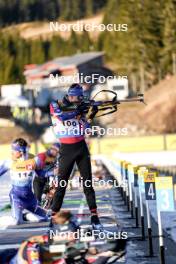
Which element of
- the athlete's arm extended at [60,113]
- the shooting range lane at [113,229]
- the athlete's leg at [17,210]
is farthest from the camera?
the athlete's leg at [17,210]

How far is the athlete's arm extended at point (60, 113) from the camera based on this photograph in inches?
467

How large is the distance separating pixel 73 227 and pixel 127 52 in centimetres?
8025

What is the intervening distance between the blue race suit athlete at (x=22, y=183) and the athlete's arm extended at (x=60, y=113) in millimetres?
3181

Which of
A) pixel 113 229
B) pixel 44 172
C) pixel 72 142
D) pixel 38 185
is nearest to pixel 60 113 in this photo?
pixel 72 142

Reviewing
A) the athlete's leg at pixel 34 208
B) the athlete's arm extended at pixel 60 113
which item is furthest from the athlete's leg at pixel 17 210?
the athlete's arm extended at pixel 60 113

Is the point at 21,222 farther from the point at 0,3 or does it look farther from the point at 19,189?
the point at 0,3

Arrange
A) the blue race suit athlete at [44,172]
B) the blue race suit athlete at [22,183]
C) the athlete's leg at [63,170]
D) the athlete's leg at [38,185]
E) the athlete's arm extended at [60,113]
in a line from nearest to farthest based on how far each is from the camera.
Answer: the athlete's arm extended at [60,113] → the athlete's leg at [63,170] → the blue race suit athlete at [22,183] → the blue race suit athlete at [44,172] → the athlete's leg at [38,185]

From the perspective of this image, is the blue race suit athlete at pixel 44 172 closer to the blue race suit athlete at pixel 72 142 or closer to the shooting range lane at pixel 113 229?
the shooting range lane at pixel 113 229

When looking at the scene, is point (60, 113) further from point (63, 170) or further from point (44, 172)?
point (44, 172)

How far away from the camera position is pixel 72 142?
1212cm

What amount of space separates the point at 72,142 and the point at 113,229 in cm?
143

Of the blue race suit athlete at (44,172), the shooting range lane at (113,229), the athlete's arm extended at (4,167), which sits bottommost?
the shooting range lane at (113,229)

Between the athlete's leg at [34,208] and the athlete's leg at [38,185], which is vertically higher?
the athlete's leg at [38,185]

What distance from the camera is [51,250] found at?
874 centimetres
